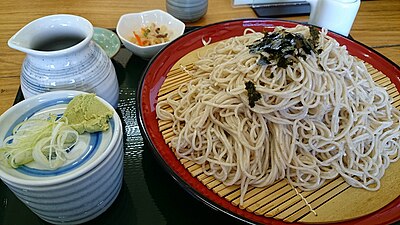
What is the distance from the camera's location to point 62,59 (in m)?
1.12

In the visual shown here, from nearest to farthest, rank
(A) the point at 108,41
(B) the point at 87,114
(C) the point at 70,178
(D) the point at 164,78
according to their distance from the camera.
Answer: (C) the point at 70,178, (B) the point at 87,114, (D) the point at 164,78, (A) the point at 108,41

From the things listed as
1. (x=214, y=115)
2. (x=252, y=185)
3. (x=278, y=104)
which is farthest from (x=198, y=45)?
(x=252, y=185)

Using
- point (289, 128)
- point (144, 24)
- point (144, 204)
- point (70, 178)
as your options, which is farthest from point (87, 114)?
point (144, 24)

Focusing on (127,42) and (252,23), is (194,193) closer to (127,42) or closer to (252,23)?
(127,42)

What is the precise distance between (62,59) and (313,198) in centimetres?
91

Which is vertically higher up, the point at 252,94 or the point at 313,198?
the point at 252,94

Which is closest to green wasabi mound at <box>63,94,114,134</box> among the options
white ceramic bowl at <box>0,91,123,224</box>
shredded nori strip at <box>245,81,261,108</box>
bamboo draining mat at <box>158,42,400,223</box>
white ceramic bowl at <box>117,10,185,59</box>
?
white ceramic bowl at <box>0,91,123,224</box>

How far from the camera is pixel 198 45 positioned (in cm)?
161

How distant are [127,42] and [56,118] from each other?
613 mm

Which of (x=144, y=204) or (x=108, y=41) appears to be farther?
(x=108, y=41)

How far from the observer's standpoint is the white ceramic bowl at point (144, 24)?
5.16 feet

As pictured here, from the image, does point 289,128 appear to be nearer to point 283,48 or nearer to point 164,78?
point 283,48

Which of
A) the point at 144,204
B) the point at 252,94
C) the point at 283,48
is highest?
the point at 283,48

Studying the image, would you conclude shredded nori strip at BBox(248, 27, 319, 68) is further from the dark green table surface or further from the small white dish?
the small white dish
